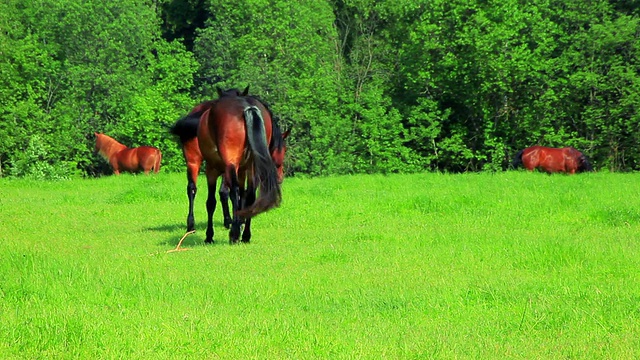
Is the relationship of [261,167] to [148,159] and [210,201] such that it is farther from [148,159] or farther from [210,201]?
[148,159]

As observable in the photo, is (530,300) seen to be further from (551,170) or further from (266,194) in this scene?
(551,170)

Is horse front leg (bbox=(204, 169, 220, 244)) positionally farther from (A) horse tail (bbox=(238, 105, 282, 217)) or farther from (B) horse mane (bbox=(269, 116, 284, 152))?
(A) horse tail (bbox=(238, 105, 282, 217))

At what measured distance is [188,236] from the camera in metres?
13.3

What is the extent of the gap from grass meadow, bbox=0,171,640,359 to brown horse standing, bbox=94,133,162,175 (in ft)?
61.6

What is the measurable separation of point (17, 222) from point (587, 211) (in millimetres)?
10229

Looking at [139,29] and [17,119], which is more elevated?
[139,29]

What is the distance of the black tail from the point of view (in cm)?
1338

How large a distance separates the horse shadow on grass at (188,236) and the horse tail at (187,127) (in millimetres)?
1553

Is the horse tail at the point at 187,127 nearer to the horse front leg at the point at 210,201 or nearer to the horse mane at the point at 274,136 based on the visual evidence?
the horse front leg at the point at 210,201

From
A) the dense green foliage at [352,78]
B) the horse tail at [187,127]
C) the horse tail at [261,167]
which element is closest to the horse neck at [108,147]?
the dense green foliage at [352,78]

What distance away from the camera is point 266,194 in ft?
36.4

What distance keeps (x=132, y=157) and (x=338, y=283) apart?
2816cm

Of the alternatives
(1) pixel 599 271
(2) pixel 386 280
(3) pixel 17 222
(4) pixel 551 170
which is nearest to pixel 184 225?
(3) pixel 17 222

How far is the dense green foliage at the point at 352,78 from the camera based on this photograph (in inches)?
1581
